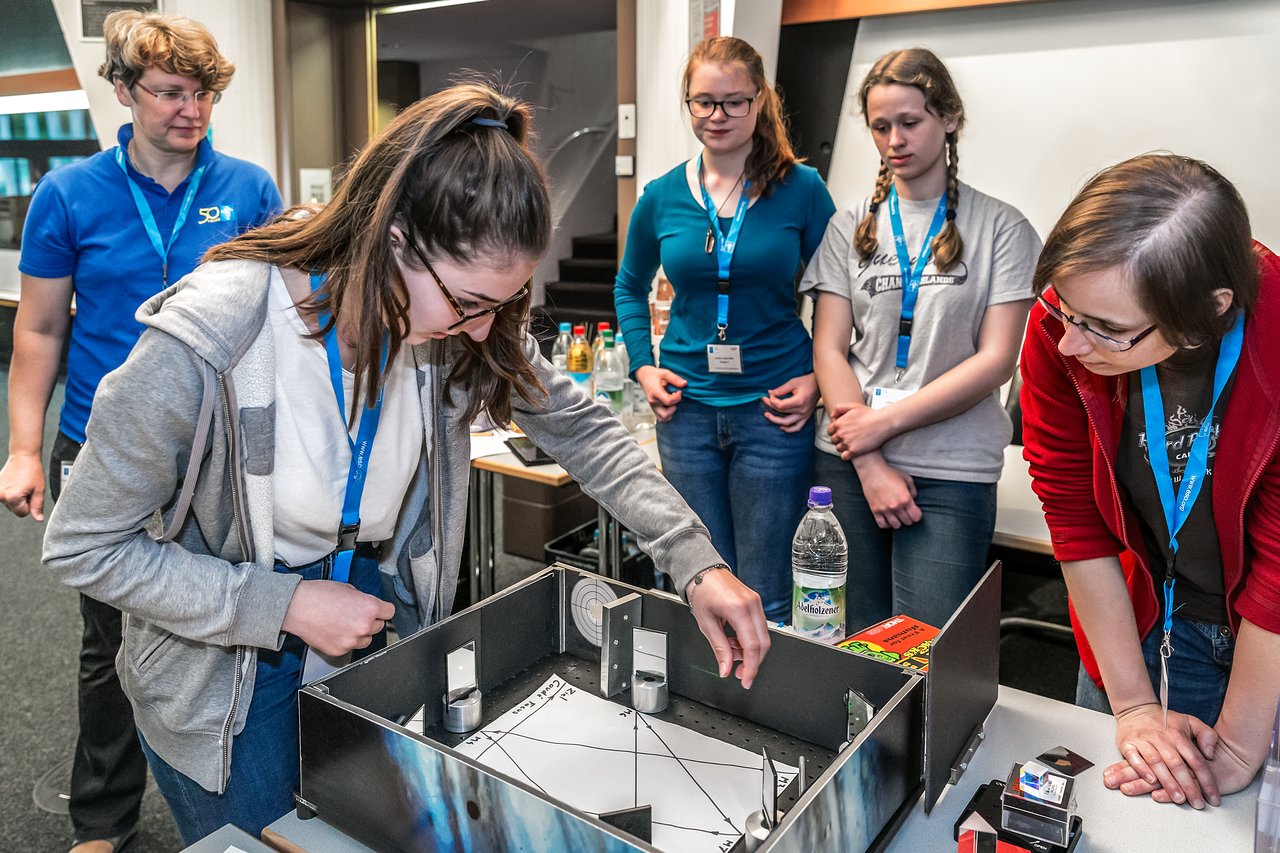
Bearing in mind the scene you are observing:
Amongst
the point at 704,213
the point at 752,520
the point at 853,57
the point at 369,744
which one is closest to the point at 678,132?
the point at 853,57

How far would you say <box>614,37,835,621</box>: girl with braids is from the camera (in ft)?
7.18

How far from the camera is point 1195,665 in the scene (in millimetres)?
1263

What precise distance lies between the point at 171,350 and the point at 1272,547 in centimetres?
117

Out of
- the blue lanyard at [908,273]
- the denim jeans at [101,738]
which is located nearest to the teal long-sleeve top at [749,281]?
the blue lanyard at [908,273]

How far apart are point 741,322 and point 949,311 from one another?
1.58ft

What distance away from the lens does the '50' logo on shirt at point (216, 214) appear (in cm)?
205

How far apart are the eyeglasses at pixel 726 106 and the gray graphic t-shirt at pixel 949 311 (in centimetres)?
40

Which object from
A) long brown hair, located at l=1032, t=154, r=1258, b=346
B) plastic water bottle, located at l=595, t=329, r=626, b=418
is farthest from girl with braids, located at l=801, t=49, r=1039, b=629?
plastic water bottle, located at l=595, t=329, r=626, b=418

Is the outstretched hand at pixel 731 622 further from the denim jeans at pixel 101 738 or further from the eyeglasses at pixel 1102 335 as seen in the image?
the denim jeans at pixel 101 738

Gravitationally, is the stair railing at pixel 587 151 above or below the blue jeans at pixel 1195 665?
above

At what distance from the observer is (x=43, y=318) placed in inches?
77.1

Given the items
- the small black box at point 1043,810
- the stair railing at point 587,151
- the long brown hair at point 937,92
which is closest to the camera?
the small black box at point 1043,810

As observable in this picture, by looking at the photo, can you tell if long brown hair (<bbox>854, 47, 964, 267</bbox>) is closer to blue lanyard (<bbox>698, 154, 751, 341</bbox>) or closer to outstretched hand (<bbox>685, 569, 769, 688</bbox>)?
blue lanyard (<bbox>698, 154, 751, 341</bbox>)

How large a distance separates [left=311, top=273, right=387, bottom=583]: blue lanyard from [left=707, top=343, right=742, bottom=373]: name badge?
1.19 meters
